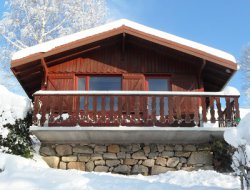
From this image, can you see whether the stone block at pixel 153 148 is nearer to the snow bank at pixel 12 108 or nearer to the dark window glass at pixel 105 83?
the dark window glass at pixel 105 83

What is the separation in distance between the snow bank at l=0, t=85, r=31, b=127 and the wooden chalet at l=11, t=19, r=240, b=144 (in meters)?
0.71

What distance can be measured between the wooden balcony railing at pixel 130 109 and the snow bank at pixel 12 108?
0.83 m

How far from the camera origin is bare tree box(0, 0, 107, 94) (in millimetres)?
22344

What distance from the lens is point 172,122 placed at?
37.9ft

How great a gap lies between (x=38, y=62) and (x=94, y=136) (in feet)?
11.0

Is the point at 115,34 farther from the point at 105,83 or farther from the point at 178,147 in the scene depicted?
the point at 178,147

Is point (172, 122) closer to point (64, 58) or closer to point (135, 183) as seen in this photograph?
point (135, 183)

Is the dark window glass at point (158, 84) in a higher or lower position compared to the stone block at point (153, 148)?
higher

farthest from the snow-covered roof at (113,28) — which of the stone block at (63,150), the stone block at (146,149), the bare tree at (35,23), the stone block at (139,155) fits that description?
the bare tree at (35,23)

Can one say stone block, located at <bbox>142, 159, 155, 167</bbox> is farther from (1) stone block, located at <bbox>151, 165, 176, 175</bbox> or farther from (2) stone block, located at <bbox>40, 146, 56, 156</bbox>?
(2) stone block, located at <bbox>40, 146, 56, 156</bbox>

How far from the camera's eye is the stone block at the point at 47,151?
11927 mm

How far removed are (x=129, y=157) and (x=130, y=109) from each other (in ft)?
4.51

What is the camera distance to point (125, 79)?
44.4 ft

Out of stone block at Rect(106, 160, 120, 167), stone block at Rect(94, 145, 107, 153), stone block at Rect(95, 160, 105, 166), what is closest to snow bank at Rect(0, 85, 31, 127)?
stone block at Rect(94, 145, 107, 153)
